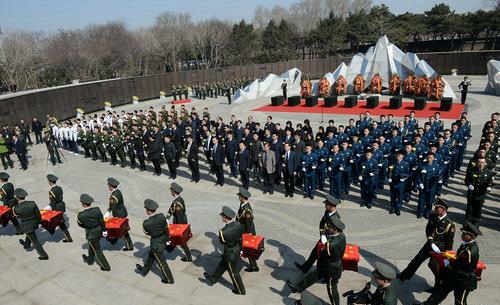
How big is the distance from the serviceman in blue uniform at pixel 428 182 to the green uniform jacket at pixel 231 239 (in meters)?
5.46

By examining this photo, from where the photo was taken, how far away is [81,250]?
9.49 m

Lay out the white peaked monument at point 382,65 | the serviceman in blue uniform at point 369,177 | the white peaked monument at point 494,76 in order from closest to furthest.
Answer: the serviceman in blue uniform at point 369,177 → the white peaked monument at point 494,76 → the white peaked monument at point 382,65

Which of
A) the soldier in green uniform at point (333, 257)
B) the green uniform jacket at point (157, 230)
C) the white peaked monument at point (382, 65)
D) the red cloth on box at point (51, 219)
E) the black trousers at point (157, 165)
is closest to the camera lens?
the soldier in green uniform at point (333, 257)

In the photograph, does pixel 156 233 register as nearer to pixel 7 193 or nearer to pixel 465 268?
pixel 465 268

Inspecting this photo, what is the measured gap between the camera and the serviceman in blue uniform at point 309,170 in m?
11.4

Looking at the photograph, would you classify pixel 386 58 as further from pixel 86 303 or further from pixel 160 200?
pixel 86 303

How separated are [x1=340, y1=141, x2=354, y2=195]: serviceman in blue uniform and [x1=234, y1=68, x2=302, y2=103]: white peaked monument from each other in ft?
72.6

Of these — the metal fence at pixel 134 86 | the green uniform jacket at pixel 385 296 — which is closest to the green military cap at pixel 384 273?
the green uniform jacket at pixel 385 296

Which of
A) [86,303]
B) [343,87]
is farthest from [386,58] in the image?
[86,303]

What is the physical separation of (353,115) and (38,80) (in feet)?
132

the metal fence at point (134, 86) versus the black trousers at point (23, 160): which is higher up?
the metal fence at point (134, 86)

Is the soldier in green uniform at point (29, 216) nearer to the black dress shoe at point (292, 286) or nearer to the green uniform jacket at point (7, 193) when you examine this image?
the green uniform jacket at point (7, 193)

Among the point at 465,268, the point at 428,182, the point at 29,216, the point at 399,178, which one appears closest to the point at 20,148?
the point at 29,216

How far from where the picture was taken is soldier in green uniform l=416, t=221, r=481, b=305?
5.63m
